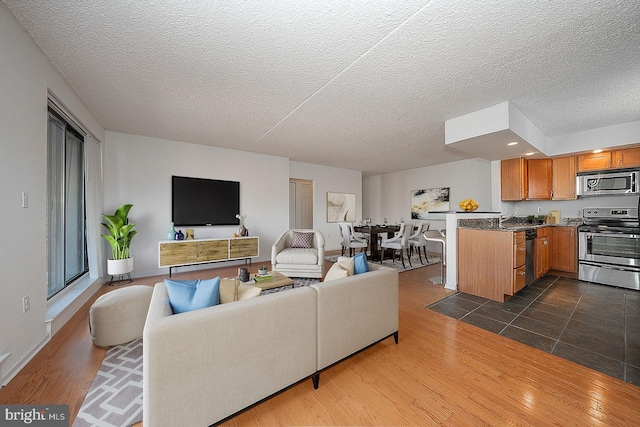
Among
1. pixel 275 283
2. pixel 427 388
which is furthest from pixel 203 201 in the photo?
pixel 427 388

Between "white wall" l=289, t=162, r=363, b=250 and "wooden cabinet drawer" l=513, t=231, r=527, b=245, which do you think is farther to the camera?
"white wall" l=289, t=162, r=363, b=250

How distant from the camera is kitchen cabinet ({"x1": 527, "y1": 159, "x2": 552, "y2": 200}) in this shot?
443 cm

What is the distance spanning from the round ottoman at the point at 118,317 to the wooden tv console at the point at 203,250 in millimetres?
2091

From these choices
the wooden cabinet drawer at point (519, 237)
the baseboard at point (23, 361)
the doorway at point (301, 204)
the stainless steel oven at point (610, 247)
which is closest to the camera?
the baseboard at point (23, 361)

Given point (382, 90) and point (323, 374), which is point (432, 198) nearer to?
point (382, 90)

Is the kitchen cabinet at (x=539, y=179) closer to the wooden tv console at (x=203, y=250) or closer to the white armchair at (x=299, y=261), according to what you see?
the white armchair at (x=299, y=261)

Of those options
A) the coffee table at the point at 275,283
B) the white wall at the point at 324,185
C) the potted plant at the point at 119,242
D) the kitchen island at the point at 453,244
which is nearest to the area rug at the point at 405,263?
the kitchen island at the point at 453,244

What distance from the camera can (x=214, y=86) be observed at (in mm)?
2600

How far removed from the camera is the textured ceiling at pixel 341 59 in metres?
1.62

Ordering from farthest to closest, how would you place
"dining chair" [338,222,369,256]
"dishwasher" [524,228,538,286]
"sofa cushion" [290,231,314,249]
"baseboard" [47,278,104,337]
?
"dining chair" [338,222,369,256] < "sofa cushion" [290,231,314,249] < "dishwasher" [524,228,538,286] < "baseboard" [47,278,104,337]

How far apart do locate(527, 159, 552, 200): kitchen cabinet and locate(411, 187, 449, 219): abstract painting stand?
7.20 ft

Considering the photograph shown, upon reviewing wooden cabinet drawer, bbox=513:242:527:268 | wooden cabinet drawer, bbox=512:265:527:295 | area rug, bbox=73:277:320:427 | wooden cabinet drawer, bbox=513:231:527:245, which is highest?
wooden cabinet drawer, bbox=513:231:527:245

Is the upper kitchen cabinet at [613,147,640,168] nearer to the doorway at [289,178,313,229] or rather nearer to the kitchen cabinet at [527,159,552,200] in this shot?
the kitchen cabinet at [527,159,552,200]

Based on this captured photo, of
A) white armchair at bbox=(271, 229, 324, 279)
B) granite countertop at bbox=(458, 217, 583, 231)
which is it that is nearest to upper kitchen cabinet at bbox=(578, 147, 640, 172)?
granite countertop at bbox=(458, 217, 583, 231)
